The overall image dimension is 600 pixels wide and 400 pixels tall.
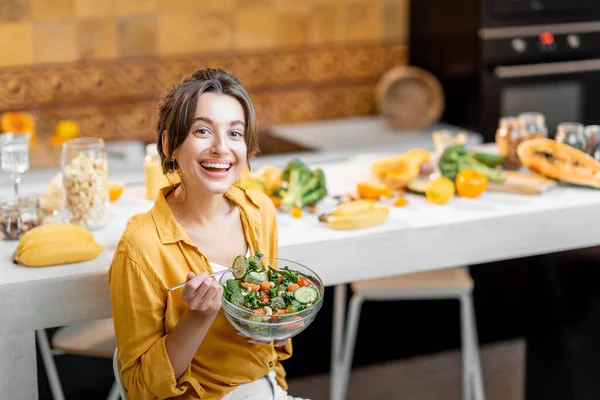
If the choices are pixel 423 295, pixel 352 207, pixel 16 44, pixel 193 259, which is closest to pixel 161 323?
pixel 193 259

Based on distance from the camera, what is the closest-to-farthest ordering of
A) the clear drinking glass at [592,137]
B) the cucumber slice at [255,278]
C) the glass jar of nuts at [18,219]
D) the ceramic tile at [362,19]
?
1. the cucumber slice at [255,278]
2. the glass jar of nuts at [18,219]
3. the clear drinking glass at [592,137]
4. the ceramic tile at [362,19]

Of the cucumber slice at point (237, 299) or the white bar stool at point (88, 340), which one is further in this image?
the white bar stool at point (88, 340)

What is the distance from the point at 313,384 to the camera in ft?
11.2

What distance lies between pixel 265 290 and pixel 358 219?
22.0 inches

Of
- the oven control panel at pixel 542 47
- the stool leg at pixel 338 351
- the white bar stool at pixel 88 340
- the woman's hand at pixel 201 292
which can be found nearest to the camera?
the woman's hand at pixel 201 292

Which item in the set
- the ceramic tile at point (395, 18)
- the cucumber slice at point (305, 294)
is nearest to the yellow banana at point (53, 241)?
the cucumber slice at point (305, 294)

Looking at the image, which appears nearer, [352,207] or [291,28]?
[352,207]

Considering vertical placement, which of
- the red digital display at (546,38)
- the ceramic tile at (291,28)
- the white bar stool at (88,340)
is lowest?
the white bar stool at (88,340)

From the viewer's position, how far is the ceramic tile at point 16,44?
3920 mm

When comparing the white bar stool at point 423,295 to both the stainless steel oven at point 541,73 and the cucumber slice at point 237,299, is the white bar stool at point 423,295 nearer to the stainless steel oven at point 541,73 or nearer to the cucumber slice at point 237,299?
the cucumber slice at point 237,299

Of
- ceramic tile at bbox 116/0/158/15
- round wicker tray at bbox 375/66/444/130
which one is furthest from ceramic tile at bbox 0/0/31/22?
round wicker tray at bbox 375/66/444/130

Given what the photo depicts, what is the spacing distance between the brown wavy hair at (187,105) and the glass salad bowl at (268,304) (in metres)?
0.30

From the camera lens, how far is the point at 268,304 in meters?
1.80

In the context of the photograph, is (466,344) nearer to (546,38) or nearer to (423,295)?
(423,295)
